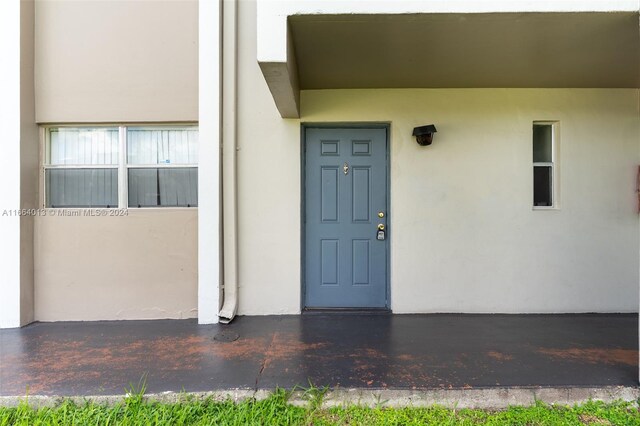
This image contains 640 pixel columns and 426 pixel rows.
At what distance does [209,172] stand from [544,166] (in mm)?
4089

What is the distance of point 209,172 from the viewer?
375 cm

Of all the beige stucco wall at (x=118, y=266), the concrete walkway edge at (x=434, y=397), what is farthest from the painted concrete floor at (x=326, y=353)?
the beige stucco wall at (x=118, y=266)

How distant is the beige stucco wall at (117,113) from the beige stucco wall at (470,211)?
872mm

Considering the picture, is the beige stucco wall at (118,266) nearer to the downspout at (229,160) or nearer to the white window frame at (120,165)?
the white window frame at (120,165)

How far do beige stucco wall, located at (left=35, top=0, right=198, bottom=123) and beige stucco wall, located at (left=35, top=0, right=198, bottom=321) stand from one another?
0.04 feet

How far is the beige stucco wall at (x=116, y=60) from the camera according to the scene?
381cm

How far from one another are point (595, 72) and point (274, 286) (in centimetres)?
433

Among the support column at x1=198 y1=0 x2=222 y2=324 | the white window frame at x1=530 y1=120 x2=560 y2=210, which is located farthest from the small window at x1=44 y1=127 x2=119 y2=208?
the white window frame at x1=530 y1=120 x2=560 y2=210

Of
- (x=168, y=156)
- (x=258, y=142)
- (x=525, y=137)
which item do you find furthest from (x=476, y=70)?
(x=168, y=156)

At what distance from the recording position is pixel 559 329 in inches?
137

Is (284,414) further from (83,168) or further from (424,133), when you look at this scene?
(83,168)

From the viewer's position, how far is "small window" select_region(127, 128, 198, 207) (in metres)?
3.98

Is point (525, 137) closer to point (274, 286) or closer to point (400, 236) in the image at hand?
point (400, 236)

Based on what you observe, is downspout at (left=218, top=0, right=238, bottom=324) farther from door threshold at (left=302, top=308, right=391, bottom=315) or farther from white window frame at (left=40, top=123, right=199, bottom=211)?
door threshold at (left=302, top=308, right=391, bottom=315)
